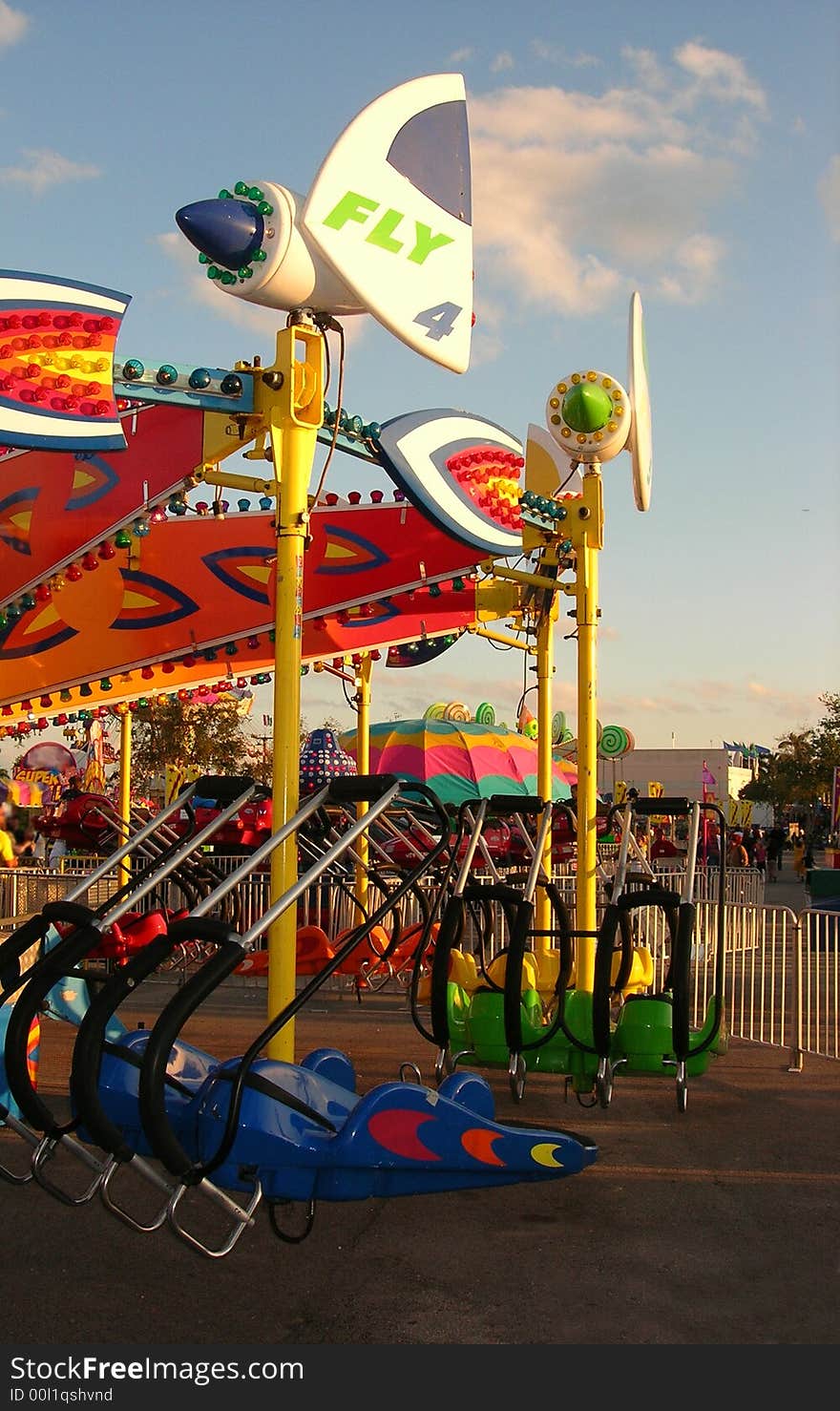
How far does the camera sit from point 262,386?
6.38 m

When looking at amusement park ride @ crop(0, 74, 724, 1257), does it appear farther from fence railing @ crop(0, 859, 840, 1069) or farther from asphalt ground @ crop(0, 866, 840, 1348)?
fence railing @ crop(0, 859, 840, 1069)

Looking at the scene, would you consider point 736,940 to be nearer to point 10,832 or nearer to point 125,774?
point 125,774

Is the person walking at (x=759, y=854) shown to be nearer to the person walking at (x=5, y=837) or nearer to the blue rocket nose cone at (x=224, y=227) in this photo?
the person walking at (x=5, y=837)

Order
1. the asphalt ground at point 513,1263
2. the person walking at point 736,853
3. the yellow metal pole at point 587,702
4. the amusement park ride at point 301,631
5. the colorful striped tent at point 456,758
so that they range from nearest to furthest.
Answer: the asphalt ground at point 513,1263 < the amusement park ride at point 301,631 < the yellow metal pole at point 587,702 < the colorful striped tent at point 456,758 < the person walking at point 736,853

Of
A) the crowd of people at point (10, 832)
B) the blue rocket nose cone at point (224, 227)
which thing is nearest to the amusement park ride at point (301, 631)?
the blue rocket nose cone at point (224, 227)

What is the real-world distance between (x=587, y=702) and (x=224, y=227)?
4.35 metres

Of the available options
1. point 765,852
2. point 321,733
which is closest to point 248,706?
point 321,733

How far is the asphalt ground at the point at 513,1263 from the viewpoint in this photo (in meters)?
4.32

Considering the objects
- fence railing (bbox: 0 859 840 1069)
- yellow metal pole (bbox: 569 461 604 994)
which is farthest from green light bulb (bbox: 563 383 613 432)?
fence railing (bbox: 0 859 840 1069)

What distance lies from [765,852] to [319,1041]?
2616 cm

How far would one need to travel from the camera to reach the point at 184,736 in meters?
33.8

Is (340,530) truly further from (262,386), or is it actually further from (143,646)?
(262,386)

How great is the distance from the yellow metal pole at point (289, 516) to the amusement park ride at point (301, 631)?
0.02 metres

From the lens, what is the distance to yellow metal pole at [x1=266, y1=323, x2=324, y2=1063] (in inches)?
241
